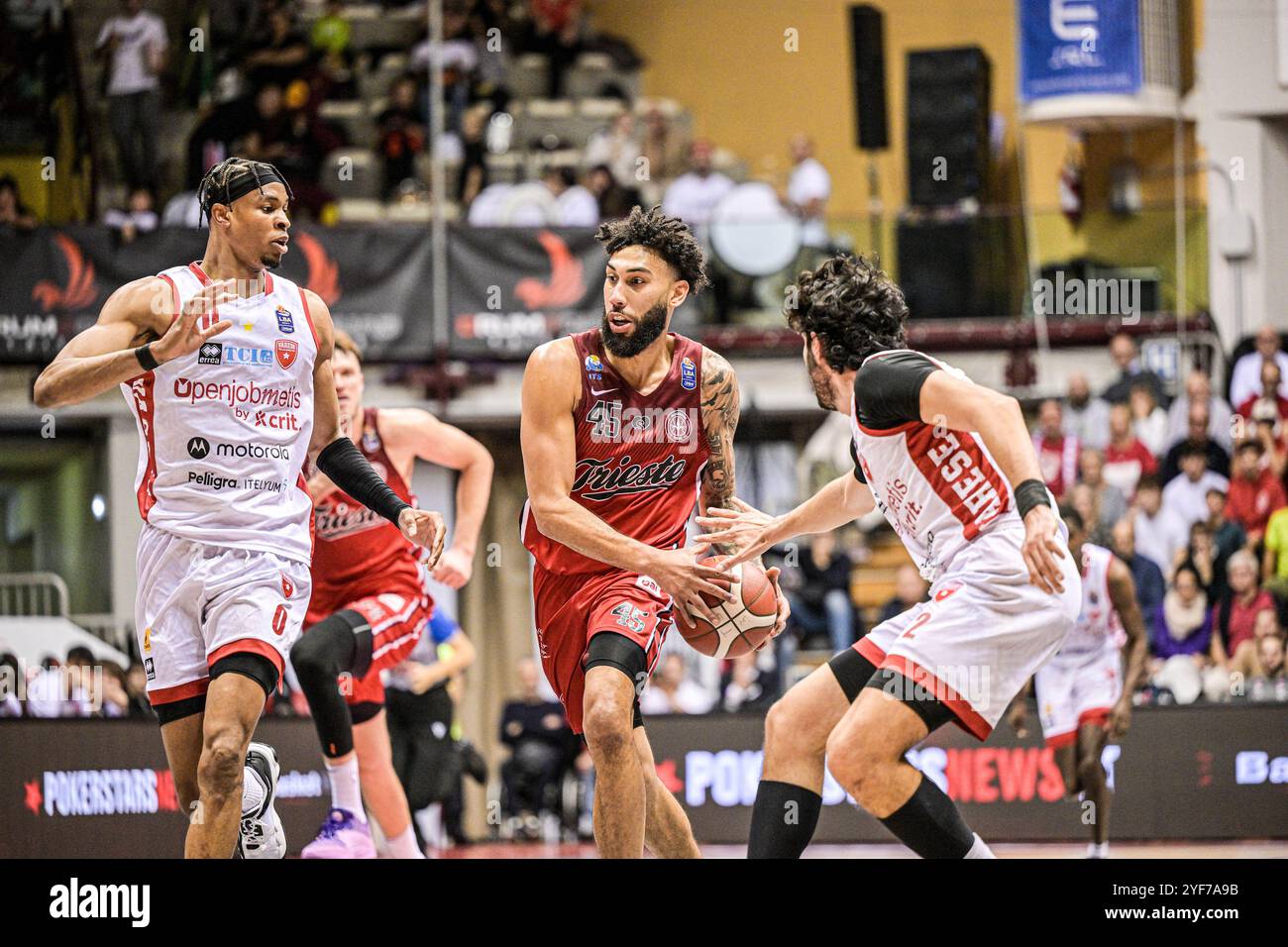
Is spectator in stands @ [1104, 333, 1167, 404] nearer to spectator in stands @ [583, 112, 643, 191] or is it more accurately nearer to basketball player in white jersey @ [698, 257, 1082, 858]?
spectator in stands @ [583, 112, 643, 191]

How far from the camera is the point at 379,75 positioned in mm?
16703

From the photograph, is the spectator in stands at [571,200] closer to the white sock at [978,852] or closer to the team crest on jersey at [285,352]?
the team crest on jersey at [285,352]

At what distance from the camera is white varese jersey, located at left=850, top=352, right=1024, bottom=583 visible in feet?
16.8

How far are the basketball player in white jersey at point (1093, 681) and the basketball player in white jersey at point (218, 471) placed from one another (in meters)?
4.22

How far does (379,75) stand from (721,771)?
8.75 m

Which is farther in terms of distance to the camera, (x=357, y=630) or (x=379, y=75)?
(x=379, y=75)

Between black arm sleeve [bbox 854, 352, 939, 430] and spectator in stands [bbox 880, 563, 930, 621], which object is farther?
spectator in stands [bbox 880, 563, 930, 621]

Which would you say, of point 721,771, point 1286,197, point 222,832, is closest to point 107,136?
point 721,771

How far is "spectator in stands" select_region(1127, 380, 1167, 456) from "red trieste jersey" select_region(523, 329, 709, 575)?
7.56 m

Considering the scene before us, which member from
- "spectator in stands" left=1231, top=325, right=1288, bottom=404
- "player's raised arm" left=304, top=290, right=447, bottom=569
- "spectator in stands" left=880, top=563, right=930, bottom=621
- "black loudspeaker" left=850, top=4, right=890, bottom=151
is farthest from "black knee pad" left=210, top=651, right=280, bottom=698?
"black loudspeaker" left=850, top=4, right=890, bottom=151

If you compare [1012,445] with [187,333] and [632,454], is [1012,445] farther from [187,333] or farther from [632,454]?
[187,333]
